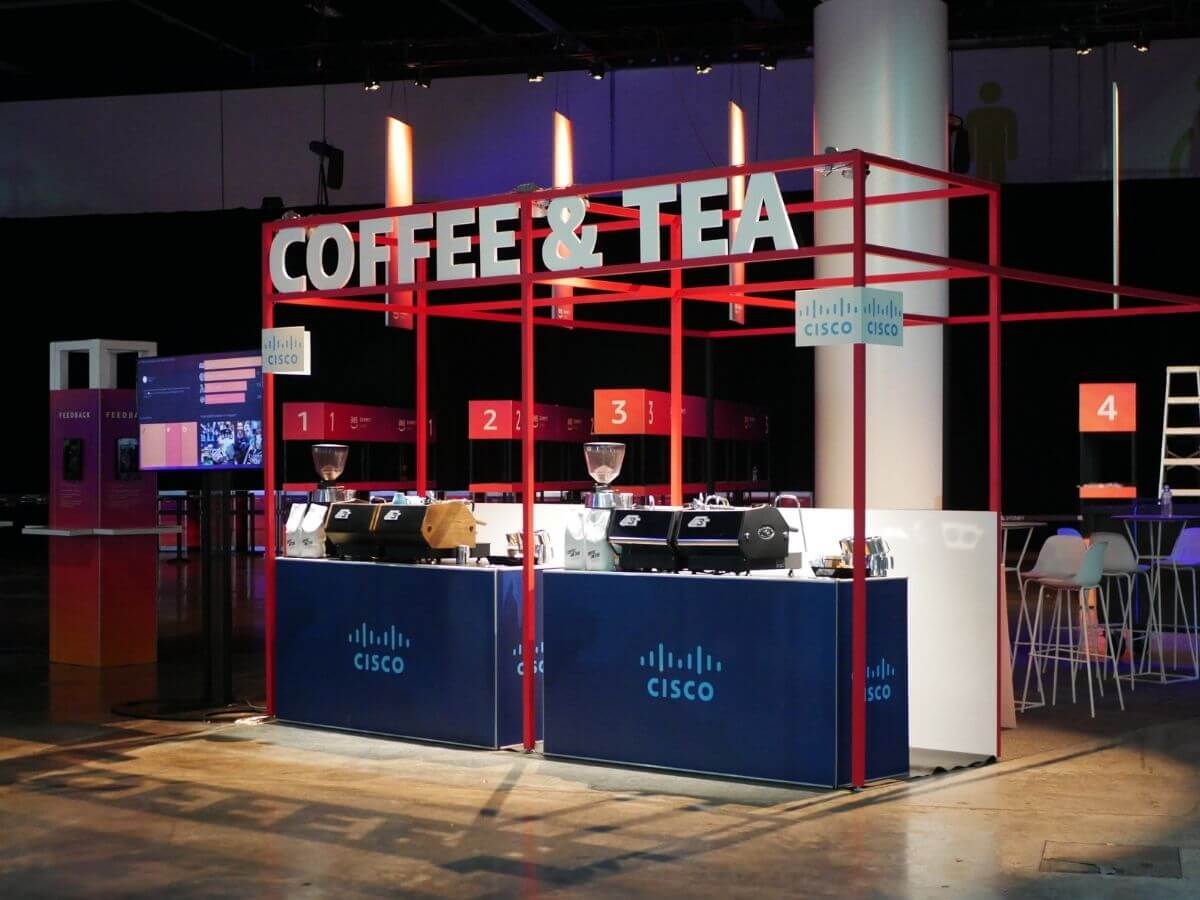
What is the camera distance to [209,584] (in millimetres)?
8078

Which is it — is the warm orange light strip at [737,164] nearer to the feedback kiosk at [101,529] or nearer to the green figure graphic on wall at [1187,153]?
the feedback kiosk at [101,529]

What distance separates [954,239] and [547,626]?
1113cm

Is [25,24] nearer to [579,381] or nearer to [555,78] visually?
[555,78]

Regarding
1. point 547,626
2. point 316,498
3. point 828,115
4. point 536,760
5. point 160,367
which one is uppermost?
point 828,115

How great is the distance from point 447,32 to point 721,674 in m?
10.4

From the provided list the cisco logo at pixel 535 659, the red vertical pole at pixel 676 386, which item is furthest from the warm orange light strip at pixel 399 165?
the cisco logo at pixel 535 659

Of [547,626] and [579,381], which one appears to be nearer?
[547,626]

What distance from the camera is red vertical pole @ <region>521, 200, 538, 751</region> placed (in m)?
6.76

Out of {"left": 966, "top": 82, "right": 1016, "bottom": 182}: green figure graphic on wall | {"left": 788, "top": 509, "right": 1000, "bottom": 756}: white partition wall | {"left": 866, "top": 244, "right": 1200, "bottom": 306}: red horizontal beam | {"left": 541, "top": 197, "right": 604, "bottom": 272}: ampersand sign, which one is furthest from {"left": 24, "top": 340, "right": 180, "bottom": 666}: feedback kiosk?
{"left": 966, "top": 82, "right": 1016, "bottom": 182}: green figure graphic on wall

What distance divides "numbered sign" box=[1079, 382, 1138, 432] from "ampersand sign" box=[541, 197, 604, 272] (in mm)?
6352

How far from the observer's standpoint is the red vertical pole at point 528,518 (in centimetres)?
676

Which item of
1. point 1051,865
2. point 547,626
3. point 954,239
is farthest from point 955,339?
point 1051,865

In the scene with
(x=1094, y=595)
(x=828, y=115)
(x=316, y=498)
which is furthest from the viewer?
(x=1094, y=595)

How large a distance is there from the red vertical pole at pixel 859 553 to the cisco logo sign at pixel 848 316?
0.19 feet
